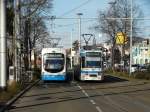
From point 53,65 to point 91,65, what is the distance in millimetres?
3703

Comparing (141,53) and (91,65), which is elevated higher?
(141,53)

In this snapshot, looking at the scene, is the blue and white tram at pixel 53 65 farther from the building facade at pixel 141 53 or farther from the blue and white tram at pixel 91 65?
the building facade at pixel 141 53

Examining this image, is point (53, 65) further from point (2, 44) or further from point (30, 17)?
point (2, 44)

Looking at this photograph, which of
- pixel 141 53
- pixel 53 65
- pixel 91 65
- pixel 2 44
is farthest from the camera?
pixel 141 53

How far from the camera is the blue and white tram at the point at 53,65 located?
163 feet

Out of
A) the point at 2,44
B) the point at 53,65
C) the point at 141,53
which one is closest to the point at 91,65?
the point at 53,65

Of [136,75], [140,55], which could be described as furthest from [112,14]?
[140,55]

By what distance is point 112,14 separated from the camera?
77.6 meters

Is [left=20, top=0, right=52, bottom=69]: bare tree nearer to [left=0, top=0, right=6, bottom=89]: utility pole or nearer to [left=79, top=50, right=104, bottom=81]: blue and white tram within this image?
[left=79, top=50, right=104, bottom=81]: blue and white tram

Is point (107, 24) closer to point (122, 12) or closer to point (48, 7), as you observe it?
point (122, 12)

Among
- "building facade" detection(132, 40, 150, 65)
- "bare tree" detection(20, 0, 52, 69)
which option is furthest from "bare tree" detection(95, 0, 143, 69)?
"building facade" detection(132, 40, 150, 65)

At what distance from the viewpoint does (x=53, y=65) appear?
50.0 metres

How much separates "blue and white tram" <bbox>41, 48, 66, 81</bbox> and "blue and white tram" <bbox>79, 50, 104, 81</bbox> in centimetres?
187

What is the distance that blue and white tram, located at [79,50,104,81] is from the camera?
4984cm
